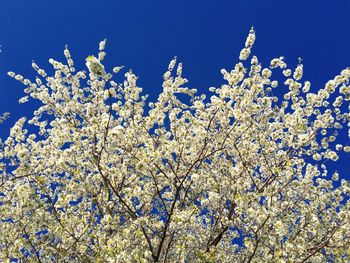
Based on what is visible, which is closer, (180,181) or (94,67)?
(94,67)

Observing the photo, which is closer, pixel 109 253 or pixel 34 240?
pixel 109 253

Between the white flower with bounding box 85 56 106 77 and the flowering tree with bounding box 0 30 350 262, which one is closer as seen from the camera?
the white flower with bounding box 85 56 106 77

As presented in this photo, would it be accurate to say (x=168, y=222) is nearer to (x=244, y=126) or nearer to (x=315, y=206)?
(x=244, y=126)

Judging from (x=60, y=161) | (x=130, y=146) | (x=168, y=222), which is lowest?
(x=168, y=222)

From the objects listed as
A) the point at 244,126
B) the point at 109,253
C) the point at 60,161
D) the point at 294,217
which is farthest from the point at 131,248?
the point at 294,217

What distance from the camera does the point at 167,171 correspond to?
9.82 m

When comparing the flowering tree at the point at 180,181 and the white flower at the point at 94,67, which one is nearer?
the white flower at the point at 94,67

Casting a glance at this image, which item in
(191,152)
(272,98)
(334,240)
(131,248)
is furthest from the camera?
(272,98)

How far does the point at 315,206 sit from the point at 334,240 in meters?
1.43

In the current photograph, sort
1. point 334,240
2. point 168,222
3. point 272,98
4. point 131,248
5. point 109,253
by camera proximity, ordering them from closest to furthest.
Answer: point 109,253
point 168,222
point 131,248
point 334,240
point 272,98

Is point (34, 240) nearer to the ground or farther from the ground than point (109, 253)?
farther from the ground

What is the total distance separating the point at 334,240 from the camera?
8.94 meters

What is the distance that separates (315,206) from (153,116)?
4797 mm

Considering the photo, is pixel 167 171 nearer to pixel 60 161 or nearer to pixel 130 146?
pixel 130 146
